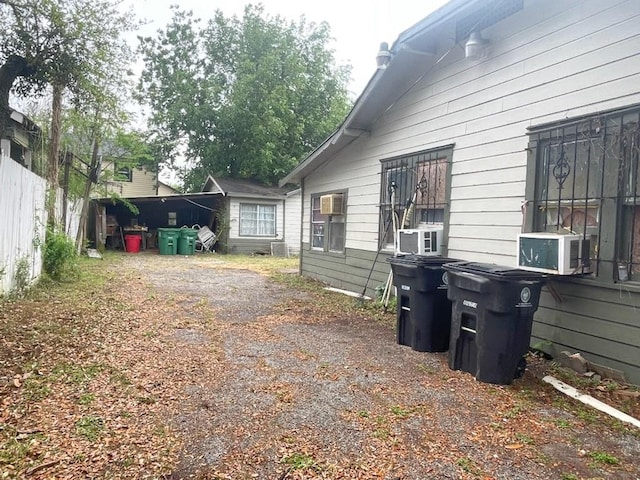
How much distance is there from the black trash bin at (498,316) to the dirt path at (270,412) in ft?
0.54

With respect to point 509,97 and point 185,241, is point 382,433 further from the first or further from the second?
point 185,241

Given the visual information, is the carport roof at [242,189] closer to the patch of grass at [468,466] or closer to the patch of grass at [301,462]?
the patch of grass at [301,462]

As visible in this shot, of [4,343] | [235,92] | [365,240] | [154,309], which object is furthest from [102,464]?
[235,92]

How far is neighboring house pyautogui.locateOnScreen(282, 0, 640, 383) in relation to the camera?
147 inches

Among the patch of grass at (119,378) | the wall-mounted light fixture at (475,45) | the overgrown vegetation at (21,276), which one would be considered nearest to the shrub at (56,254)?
the overgrown vegetation at (21,276)

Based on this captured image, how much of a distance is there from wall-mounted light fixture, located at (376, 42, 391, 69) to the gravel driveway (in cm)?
386

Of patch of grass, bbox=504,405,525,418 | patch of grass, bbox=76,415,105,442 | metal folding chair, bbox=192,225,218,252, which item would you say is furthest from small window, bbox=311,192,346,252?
metal folding chair, bbox=192,225,218,252

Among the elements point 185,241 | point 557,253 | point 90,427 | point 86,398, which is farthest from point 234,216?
point 90,427

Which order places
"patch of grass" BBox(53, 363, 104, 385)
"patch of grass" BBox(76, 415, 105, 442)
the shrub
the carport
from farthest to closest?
the carport → the shrub → "patch of grass" BBox(53, 363, 104, 385) → "patch of grass" BBox(76, 415, 105, 442)

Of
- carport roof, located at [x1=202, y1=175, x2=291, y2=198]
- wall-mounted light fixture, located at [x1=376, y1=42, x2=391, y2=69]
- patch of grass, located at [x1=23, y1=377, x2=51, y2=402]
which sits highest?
wall-mounted light fixture, located at [x1=376, y1=42, x2=391, y2=69]

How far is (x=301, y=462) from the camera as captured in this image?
2412 millimetres

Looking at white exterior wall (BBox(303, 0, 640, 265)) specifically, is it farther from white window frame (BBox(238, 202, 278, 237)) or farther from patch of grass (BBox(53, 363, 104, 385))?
white window frame (BBox(238, 202, 278, 237))

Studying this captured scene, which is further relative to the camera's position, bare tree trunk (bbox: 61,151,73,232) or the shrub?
bare tree trunk (bbox: 61,151,73,232)

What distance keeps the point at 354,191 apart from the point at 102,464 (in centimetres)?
656
